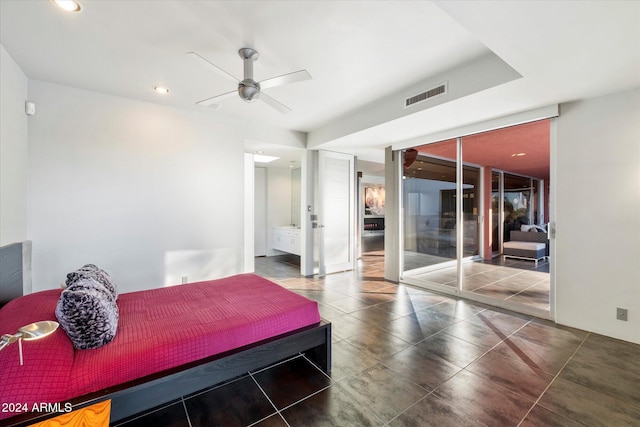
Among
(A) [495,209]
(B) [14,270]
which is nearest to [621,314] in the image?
(A) [495,209]

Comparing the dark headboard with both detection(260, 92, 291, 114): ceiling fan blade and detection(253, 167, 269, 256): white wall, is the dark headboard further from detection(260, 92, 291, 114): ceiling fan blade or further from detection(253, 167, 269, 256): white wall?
detection(253, 167, 269, 256): white wall

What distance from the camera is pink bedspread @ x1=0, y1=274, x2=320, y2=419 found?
4.10ft

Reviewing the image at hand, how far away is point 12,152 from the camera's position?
2.55 m

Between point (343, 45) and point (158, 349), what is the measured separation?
272 cm

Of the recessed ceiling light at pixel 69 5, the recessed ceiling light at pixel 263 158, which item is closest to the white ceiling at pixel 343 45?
the recessed ceiling light at pixel 69 5

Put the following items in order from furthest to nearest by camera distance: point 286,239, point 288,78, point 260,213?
point 260,213, point 286,239, point 288,78

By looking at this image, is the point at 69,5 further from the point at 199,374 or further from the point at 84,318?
the point at 199,374

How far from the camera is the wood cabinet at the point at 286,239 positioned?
21.0 ft

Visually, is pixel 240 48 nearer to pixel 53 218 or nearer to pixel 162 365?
pixel 162 365

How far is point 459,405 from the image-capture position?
1.79m

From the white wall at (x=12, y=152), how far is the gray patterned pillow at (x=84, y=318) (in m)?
1.62

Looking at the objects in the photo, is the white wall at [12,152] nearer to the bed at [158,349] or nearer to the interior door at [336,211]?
the bed at [158,349]

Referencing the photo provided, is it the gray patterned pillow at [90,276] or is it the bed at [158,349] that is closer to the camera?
the bed at [158,349]

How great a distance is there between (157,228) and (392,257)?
386 centimetres
